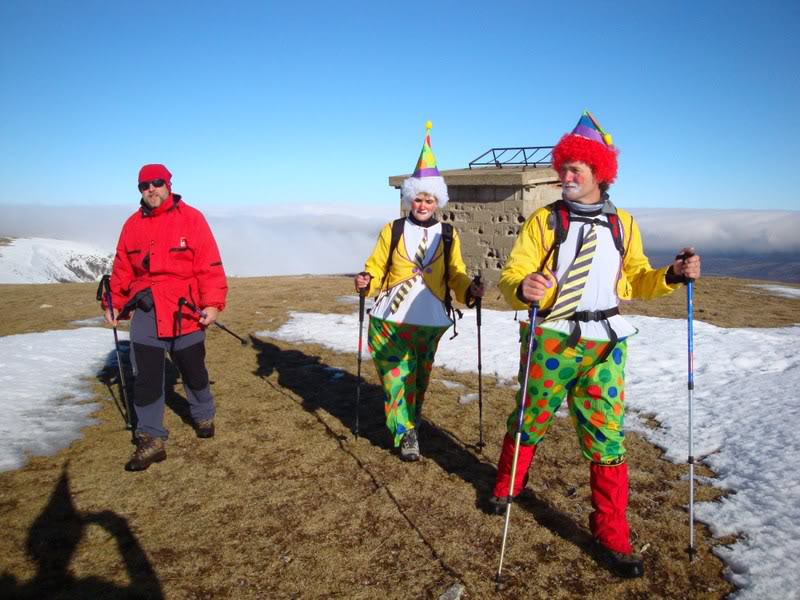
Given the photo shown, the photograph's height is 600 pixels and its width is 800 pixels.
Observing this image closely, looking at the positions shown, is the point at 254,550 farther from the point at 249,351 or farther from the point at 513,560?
the point at 249,351

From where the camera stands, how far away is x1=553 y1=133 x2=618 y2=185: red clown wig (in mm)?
3545

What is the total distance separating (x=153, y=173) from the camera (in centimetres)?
489

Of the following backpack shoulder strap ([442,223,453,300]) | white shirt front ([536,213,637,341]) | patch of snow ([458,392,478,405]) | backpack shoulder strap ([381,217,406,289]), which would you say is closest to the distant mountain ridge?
patch of snow ([458,392,478,405])

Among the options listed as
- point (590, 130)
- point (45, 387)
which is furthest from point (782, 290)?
point (45, 387)

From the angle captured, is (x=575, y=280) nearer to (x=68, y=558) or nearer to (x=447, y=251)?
(x=447, y=251)

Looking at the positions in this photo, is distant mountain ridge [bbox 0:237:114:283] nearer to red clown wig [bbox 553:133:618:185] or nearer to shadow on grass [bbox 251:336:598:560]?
shadow on grass [bbox 251:336:598:560]

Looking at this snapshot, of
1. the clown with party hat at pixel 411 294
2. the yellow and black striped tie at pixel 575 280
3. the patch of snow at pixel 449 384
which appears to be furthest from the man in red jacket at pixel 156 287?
the patch of snow at pixel 449 384

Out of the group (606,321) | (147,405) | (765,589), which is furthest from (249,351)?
(765,589)

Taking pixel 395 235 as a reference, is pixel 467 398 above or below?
below

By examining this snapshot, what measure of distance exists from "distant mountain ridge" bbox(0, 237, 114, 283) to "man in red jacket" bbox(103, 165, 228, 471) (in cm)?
4190

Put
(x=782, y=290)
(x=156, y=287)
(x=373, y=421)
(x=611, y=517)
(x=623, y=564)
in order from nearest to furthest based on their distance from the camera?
(x=623, y=564) < (x=611, y=517) < (x=156, y=287) < (x=373, y=421) < (x=782, y=290)

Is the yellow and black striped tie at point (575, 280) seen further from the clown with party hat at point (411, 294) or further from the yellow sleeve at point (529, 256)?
the clown with party hat at point (411, 294)

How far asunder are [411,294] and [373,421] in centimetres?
176

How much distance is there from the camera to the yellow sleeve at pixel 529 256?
359 cm
